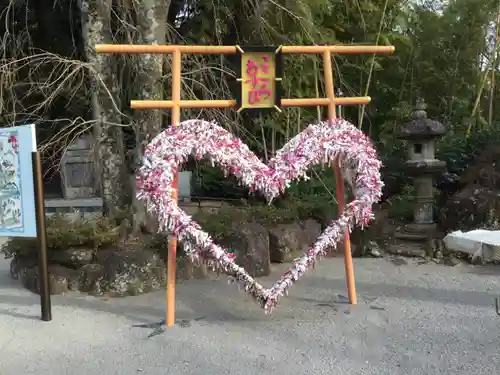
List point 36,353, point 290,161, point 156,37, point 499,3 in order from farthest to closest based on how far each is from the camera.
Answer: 1. point 499,3
2. point 156,37
3. point 290,161
4. point 36,353

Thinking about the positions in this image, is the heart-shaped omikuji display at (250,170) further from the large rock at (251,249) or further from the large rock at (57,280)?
the large rock at (57,280)

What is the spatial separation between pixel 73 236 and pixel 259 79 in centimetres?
252

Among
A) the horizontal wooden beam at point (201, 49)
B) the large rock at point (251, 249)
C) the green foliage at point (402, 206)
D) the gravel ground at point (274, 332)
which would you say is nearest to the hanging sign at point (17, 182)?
the gravel ground at point (274, 332)

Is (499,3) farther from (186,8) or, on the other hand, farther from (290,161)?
(290,161)

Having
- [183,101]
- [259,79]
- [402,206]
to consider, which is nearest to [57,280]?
[183,101]

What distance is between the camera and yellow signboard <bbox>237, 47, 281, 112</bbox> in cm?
420

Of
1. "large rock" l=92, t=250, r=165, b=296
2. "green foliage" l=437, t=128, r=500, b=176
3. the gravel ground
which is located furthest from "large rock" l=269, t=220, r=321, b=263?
"green foliage" l=437, t=128, r=500, b=176

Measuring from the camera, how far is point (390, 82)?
11898mm

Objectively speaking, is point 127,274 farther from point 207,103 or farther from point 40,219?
point 207,103

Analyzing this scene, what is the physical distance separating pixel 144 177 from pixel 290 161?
116cm

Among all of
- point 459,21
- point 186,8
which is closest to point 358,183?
point 186,8

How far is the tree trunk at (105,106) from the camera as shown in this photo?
593cm

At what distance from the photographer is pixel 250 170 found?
410 centimetres

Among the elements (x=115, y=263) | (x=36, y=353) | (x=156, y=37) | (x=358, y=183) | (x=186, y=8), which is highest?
(x=186, y=8)
